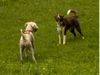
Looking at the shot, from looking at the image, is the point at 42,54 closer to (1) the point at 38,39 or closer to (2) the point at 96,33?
(1) the point at 38,39

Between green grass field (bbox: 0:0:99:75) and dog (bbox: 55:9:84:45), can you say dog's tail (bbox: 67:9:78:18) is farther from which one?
green grass field (bbox: 0:0:99:75)

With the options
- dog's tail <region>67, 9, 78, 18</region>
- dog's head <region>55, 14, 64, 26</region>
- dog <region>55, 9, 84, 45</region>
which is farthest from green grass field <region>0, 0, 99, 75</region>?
dog's tail <region>67, 9, 78, 18</region>

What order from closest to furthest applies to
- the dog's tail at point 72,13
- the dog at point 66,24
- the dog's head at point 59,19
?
1. the dog's head at point 59,19
2. the dog at point 66,24
3. the dog's tail at point 72,13

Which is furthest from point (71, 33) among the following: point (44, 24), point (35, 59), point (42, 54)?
point (35, 59)

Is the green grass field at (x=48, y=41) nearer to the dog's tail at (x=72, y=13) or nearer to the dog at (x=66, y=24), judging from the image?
the dog at (x=66, y=24)

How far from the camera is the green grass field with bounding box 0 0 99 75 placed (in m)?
14.6

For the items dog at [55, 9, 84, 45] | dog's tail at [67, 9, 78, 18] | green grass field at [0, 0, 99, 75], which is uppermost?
dog's tail at [67, 9, 78, 18]

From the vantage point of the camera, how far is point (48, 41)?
67.3 ft

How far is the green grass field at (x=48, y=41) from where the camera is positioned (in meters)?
14.6

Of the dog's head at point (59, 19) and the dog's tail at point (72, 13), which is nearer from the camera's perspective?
the dog's head at point (59, 19)

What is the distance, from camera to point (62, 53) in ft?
58.3

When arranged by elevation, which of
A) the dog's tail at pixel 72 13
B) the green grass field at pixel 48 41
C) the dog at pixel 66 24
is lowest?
the green grass field at pixel 48 41

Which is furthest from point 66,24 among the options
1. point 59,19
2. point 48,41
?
point 48,41

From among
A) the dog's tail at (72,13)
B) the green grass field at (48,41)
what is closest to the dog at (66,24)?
the dog's tail at (72,13)
